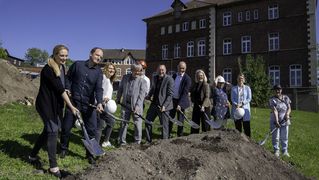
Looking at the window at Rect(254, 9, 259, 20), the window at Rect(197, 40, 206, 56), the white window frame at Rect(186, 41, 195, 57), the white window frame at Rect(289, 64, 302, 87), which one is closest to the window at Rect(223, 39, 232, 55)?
the window at Rect(197, 40, 206, 56)

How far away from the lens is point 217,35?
3841 centimetres

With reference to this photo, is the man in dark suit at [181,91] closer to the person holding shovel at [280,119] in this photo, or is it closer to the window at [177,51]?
the person holding shovel at [280,119]

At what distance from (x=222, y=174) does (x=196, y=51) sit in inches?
Answer: 1377

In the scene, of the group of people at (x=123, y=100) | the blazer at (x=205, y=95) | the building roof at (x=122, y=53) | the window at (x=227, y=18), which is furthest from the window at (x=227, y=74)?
the building roof at (x=122, y=53)

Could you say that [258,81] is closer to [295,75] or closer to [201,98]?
[295,75]

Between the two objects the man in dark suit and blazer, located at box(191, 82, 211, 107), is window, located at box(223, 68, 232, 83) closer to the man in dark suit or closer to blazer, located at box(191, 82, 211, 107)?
blazer, located at box(191, 82, 211, 107)

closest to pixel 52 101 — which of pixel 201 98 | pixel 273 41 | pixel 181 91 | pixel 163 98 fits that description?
pixel 163 98

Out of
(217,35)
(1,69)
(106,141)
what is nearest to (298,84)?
(217,35)

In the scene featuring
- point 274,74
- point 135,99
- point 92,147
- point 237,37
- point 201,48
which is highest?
point 237,37

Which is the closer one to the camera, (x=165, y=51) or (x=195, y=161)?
(x=195, y=161)

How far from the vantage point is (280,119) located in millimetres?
8883

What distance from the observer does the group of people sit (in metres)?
5.51

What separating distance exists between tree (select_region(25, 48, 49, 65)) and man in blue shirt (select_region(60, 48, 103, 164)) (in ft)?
381

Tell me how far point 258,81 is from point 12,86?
65.4ft
